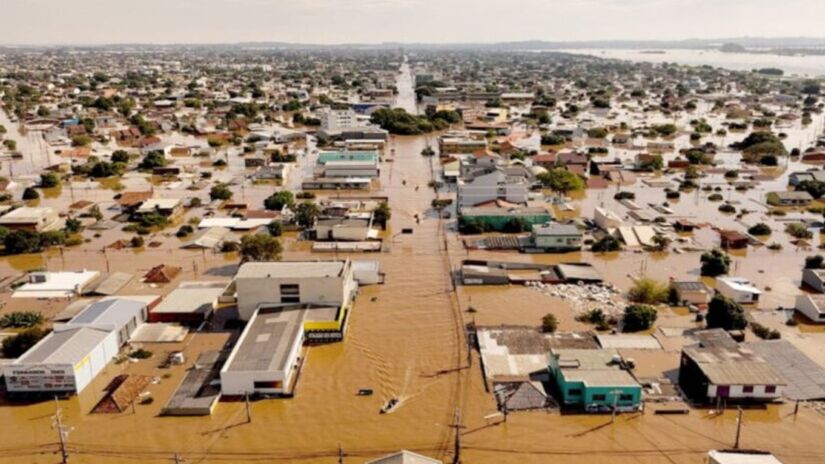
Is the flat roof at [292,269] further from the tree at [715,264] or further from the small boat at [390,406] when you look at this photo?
the tree at [715,264]

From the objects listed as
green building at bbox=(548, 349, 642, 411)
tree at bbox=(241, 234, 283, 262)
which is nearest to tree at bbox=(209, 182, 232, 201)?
tree at bbox=(241, 234, 283, 262)

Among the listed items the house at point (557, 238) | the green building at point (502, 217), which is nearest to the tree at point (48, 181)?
the green building at point (502, 217)

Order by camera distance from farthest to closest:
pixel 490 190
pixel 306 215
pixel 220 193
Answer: pixel 220 193 < pixel 490 190 < pixel 306 215

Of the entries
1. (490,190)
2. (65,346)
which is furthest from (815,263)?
(65,346)

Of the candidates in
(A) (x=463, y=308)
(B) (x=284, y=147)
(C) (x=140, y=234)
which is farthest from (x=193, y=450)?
(B) (x=284, y=147)

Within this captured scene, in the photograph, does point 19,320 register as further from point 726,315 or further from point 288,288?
point 726,315

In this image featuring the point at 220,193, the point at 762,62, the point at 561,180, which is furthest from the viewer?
the point at 762,62
